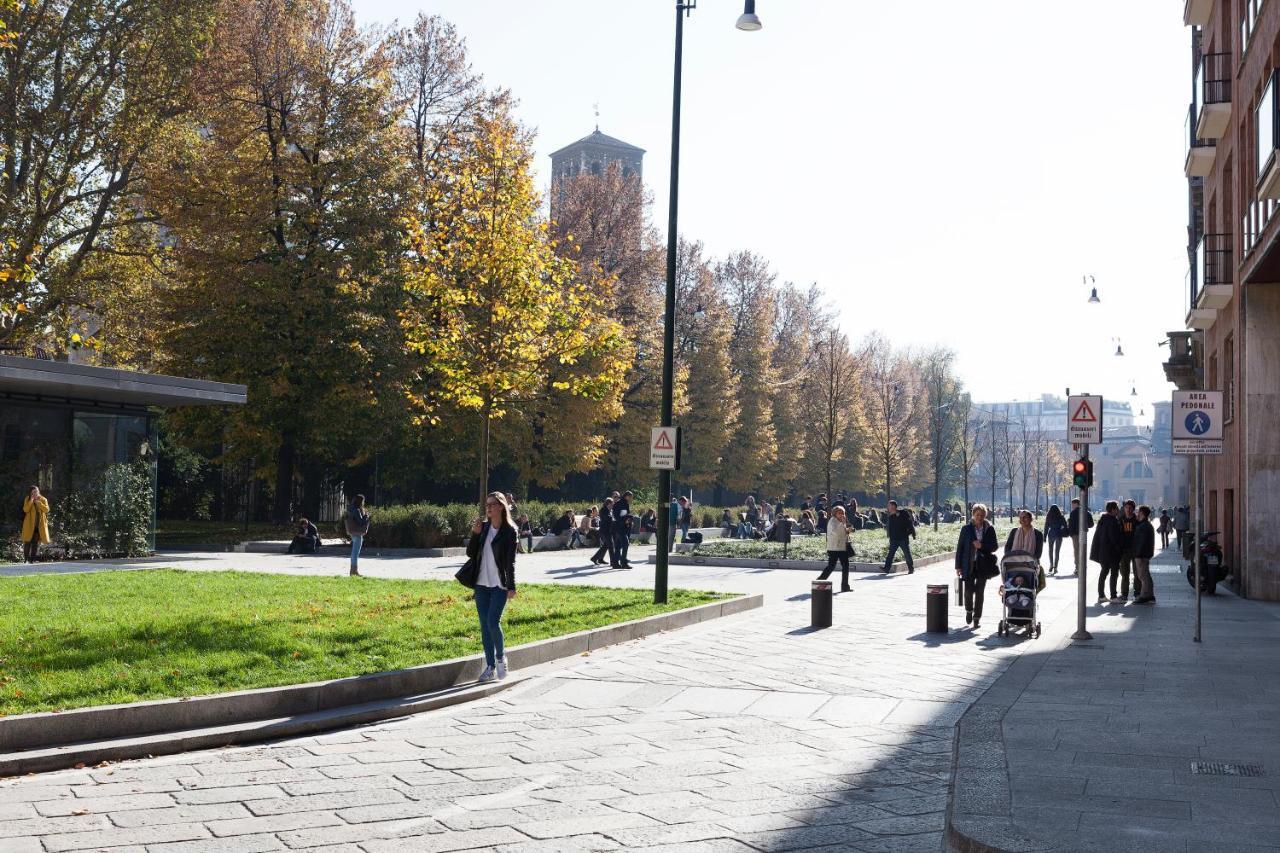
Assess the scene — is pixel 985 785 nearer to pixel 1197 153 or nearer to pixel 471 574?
pixel 471 574

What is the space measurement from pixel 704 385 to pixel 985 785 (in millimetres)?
46513

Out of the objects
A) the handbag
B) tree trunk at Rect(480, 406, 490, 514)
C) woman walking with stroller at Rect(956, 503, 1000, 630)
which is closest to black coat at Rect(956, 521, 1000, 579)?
woman walking with stroller at Rect(956, 503, 1000, 630)

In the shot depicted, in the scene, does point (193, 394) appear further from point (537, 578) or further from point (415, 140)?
point (415, 140)

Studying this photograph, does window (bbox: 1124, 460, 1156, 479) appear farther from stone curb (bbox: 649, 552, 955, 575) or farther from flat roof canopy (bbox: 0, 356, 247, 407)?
flat roof canopy (bbox: 0, 356, 247, 407)

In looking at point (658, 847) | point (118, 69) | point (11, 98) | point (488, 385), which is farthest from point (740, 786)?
point (118, 69)

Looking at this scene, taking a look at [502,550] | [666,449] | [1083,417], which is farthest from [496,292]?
[1083,417]

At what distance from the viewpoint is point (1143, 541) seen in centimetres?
2116

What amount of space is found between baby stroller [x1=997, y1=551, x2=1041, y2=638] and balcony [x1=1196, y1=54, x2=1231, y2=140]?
14.8 metres

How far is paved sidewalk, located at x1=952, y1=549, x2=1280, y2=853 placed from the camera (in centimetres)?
605

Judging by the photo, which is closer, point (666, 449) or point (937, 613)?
point (937, 613)

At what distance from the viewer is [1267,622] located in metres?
18.1

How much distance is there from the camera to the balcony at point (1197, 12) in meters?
28.7

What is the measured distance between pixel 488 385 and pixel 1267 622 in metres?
12.3

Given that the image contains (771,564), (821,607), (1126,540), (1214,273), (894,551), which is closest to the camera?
(821,607)
